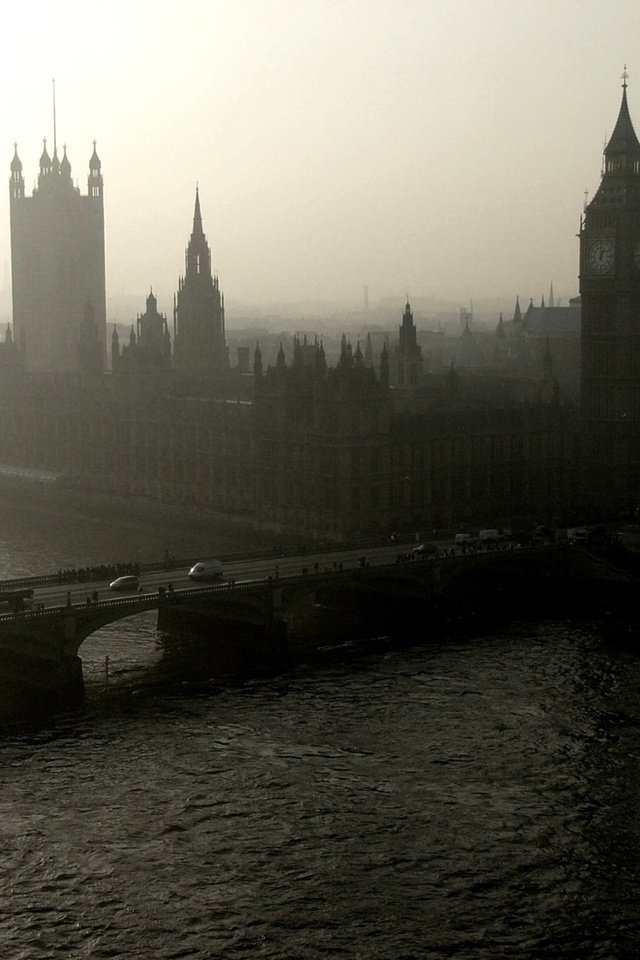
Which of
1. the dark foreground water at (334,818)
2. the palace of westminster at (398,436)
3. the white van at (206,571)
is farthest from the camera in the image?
the palace of westminster at (398,436)

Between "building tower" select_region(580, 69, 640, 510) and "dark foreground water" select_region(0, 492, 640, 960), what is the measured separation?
4865 centimetres

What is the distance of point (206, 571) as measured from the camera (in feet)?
318

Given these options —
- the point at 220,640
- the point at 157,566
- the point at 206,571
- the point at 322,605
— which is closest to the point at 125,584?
the point at 206,571

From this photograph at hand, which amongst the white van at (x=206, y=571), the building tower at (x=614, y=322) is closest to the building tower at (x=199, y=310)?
the building tower at (x=614, y=322)

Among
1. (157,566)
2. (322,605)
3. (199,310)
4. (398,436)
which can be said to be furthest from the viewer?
(199,310)

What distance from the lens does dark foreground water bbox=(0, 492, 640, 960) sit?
55094mm

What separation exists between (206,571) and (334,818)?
33789 millimetres

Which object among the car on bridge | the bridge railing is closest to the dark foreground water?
the car on bridge

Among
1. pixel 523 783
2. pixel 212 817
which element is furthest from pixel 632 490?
pixel 212 817

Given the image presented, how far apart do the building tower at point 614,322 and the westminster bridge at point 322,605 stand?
79.4ft

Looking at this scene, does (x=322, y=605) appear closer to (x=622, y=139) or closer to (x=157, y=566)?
(x=157, y=566)

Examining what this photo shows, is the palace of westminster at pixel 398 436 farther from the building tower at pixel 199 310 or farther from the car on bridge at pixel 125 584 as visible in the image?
the car on bridge at pixel 125 584

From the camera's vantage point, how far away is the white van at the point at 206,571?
9675 cm

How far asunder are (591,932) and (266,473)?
80654 mm
